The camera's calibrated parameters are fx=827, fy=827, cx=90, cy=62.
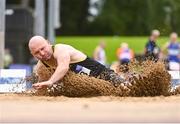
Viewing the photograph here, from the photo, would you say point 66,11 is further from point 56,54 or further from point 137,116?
point 137,116

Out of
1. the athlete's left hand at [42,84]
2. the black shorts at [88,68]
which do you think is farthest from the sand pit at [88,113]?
the black shorts at [88,68]

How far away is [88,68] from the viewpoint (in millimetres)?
11750

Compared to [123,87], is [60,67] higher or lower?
higher

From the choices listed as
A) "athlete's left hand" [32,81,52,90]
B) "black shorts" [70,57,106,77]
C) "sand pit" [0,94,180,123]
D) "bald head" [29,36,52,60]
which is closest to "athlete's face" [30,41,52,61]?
"bald head" [29,36,52,60]

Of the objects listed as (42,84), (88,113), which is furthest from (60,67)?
(88,113)

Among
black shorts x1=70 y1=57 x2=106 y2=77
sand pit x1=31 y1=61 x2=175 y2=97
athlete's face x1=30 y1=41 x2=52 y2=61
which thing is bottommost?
sand pit x1=31 y1=61 x2=175 y2=97

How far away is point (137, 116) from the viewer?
24.7 ft

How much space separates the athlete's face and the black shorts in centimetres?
51

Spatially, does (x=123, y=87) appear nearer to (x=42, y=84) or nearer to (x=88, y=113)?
(x=42, y=84)

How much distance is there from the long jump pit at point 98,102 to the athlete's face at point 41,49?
464 mm

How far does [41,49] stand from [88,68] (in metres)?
0.87

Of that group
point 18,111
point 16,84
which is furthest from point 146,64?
point 18,111

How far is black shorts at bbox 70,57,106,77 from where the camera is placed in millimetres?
11680

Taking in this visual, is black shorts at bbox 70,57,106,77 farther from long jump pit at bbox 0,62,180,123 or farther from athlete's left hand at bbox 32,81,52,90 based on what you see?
athlete's left hand at bbox 32,81,52,90
